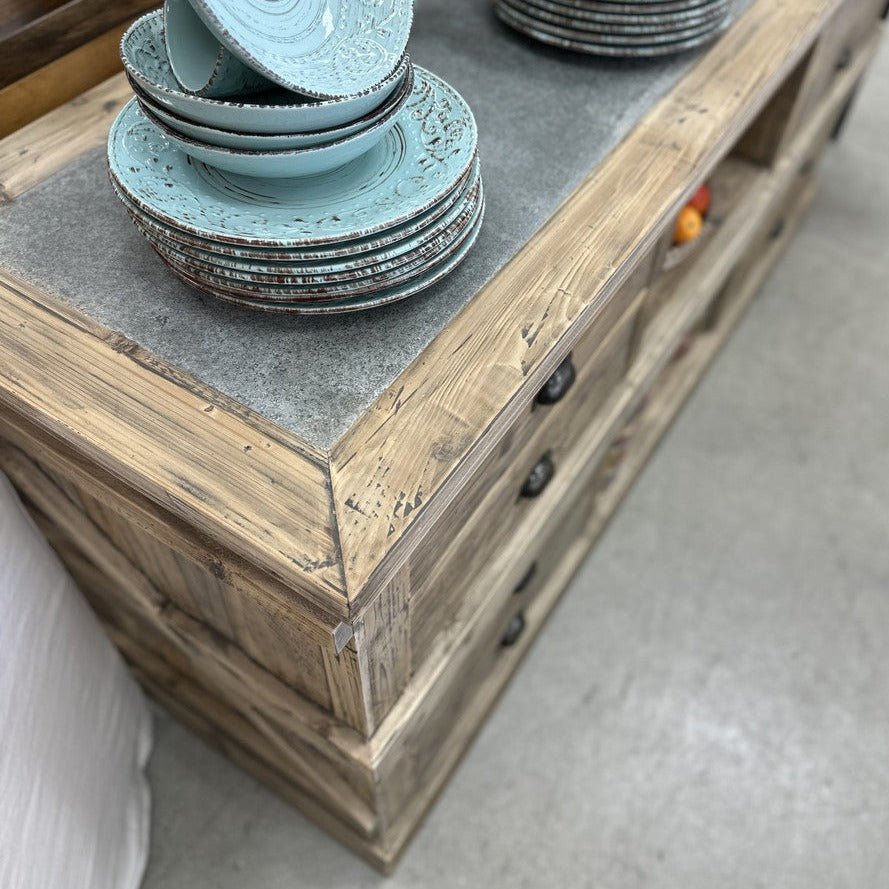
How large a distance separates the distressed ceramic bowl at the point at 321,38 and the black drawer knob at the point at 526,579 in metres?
0.60

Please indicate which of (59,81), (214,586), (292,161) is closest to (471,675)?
(214,586)

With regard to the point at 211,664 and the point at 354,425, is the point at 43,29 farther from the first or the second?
the point at 211,664

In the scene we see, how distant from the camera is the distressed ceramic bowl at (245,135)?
1.91ft

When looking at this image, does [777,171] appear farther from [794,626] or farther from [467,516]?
[467,516]

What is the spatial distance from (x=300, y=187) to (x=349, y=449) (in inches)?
8.4

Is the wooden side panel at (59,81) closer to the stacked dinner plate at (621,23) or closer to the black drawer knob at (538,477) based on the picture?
the stacked dinner plate at (621,23)

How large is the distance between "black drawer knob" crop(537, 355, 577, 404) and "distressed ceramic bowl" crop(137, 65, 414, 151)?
0.27 meters

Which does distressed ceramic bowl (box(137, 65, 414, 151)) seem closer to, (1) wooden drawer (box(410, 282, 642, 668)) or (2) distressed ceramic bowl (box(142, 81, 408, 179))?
(2) distressed ceramic bowl (box(142, 81, 408, 179))

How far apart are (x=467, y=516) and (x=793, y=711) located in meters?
0.77

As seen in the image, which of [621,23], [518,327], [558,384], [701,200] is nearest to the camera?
[518,327]

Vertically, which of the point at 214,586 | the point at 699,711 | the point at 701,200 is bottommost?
the point at 699,711

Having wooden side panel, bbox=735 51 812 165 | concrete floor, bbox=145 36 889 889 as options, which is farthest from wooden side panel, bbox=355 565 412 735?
wooden side panel, bbox=735 51 812 165

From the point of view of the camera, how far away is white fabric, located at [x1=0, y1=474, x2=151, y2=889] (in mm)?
788

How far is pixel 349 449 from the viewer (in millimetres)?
592
